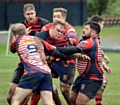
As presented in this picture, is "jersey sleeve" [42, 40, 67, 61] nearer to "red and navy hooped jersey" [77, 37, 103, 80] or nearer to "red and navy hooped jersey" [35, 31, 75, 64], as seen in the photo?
"red and navy hooped jersey" [77, 37, 103, 80]

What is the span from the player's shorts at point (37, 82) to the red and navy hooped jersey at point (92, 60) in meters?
1.11

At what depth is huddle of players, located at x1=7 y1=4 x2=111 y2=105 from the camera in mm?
8500

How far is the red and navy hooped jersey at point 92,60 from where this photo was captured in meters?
9.38

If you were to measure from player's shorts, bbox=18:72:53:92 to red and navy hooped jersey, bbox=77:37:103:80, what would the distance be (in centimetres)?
111

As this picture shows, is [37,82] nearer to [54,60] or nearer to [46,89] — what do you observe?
[46,89]

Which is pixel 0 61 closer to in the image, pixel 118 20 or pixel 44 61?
pixel 44 61

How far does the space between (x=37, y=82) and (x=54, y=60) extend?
1.40 m

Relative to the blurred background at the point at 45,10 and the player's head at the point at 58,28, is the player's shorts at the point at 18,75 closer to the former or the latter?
the player's head at the point at 58,28

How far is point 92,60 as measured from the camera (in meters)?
9.48

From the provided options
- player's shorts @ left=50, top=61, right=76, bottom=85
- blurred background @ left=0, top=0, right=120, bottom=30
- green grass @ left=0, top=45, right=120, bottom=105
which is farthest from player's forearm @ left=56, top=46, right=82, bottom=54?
blurred background @ left=0, top=0, right=120, bottom=30

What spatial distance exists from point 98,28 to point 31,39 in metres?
1.54

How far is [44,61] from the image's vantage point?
8.56m

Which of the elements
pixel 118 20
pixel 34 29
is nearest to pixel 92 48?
pixel 34 29

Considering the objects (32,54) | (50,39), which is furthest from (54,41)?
(32,54)
